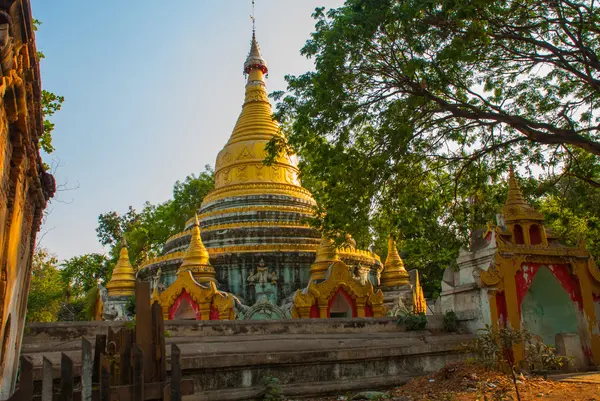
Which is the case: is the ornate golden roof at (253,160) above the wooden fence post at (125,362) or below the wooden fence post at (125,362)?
above

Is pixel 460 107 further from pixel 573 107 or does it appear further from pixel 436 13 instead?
pixel 573 107

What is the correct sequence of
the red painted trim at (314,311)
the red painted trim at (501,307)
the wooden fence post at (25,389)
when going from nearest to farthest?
1. the wooden fence post at (25,389)
2. the red painted trim at (501,307)
3. the red painted trim at (314,311)

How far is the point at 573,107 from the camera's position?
11.7 meters

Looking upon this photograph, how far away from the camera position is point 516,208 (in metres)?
11.6

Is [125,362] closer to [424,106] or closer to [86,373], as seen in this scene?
[86,373]

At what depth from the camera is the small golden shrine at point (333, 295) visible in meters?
17.1

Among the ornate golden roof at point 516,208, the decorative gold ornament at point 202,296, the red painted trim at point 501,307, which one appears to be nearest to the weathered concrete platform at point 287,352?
the red painted trim at point 501,307

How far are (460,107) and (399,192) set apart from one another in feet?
7.45

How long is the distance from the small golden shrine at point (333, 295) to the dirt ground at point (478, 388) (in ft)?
27.0

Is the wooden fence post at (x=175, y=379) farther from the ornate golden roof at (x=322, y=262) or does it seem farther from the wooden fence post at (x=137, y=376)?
the ornate golden roof at (x=322, y=262)

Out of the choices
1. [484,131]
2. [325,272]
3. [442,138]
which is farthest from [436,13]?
[325,272]

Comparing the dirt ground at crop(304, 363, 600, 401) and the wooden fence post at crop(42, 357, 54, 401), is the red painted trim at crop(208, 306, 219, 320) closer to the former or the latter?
the dirt ground at crop(304, 363, 600, 401)

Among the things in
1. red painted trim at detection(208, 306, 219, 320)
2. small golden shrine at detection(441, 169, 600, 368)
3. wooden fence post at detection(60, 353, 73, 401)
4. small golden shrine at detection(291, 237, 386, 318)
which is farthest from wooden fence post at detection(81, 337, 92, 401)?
red painted trim at detection(208, 306, 219, 320)

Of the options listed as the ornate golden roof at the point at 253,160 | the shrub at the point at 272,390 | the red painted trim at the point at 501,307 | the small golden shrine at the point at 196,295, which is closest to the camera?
the shrub at the point at 272,390
